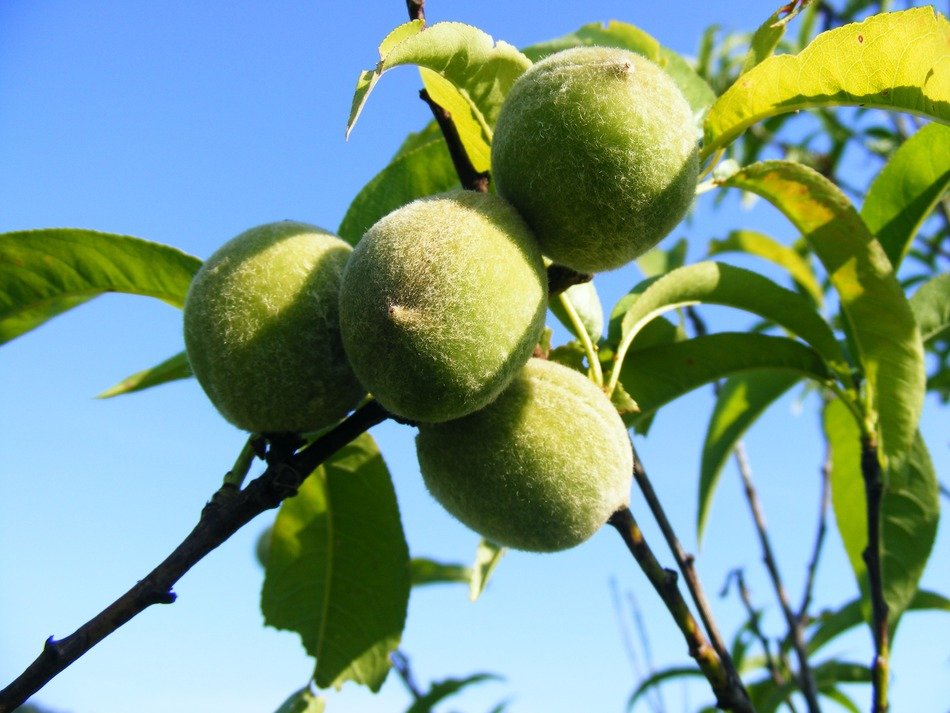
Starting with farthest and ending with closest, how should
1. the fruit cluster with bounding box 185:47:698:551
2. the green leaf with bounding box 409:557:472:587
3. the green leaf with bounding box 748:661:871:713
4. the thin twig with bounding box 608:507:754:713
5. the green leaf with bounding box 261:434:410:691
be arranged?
the green leaf with bounding box 409:557:472:587, the green leaf with bounding box 748:661:871:713, the green leaf with bounding box 261:434:410:691, the thin twig with bounding box 608:507:754:713, the fruit cluster with bounding box 185:47:698:551

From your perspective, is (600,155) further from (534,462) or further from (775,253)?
(775,253)

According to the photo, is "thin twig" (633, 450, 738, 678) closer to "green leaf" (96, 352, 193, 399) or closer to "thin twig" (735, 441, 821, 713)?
"thin twig" (735, 441, 821, 713)

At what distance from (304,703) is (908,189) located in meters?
1.82

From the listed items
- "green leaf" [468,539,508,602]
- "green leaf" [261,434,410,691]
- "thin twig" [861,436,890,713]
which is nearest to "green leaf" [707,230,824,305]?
"thin twig" [861,436,890,713]

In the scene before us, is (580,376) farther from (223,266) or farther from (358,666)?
(358,666)

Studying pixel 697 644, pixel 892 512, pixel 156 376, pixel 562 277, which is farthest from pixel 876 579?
pixel 156 376

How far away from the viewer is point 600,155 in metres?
1.21

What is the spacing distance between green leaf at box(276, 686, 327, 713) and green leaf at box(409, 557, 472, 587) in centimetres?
114

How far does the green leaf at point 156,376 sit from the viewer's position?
1970 millimetres

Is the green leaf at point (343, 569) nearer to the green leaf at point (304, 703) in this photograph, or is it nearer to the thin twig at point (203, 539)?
the green leaf at point (304, 703)

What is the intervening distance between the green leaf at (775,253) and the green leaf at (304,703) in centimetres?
178

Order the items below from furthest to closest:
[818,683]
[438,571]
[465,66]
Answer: [438,571] → [818,683] → [465,66]

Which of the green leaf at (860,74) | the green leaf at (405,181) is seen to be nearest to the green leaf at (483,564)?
the green leaf at (405,181)

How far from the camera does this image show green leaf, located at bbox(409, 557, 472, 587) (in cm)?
312
